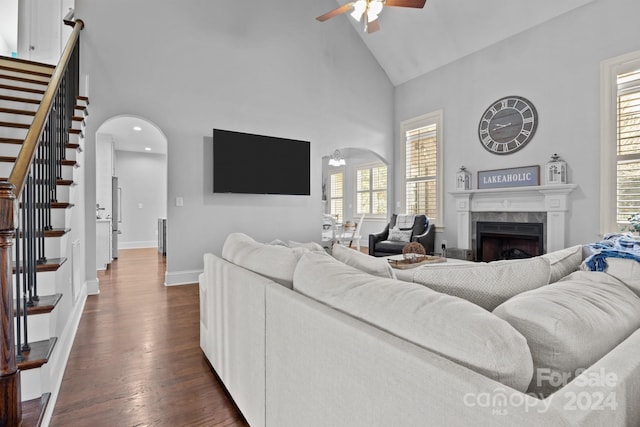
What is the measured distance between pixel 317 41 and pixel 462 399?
20.2ft

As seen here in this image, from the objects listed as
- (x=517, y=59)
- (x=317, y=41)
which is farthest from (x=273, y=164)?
(x=517, y=59)

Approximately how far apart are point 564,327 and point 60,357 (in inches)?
103

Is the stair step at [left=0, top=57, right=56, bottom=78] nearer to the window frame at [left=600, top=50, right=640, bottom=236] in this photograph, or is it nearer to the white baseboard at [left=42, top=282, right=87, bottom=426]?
the white baseboard at [left=42, top=282, right=87, bottom=426]

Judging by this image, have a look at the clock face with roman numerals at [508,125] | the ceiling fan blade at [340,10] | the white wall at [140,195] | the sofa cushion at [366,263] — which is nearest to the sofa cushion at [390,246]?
the clock face with roman numerals at [508,125]

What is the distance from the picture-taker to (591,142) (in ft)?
14.0

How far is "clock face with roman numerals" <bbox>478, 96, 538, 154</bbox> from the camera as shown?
4.86m

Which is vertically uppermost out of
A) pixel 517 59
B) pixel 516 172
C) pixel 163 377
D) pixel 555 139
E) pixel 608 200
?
pixel 517 59

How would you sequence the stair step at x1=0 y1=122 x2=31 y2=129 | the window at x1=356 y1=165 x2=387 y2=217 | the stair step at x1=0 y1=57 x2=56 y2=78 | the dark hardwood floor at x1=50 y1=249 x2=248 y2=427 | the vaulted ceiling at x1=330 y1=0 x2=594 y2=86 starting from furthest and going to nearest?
the window at x1=356 y1=165 x2=387 y2=217 → the vaulted ceiling at x1=330 y1=0 x2=594 y2=86 → the stair step at x1=0 y1=57 x2=56 y2=78 → the stair step at x1=0 y1=122 x2=31 y2=129 → the dark hardwood floor at x1=50 y1=249 x2=248 y2=427

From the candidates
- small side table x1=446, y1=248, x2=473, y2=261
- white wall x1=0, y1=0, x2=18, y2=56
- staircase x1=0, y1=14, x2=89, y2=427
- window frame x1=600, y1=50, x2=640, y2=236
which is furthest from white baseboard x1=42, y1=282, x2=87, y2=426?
white wall x1=0, y1=0, x2=18, y2=56

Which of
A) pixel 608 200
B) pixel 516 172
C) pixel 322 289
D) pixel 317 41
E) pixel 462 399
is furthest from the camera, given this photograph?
pixel 317 41

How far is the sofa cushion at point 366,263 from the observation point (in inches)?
50.9

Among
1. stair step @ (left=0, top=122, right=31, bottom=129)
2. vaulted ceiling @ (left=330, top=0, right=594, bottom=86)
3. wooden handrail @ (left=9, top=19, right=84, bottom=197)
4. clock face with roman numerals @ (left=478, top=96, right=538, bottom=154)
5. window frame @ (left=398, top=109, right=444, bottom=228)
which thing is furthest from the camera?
window frame @ (left=398, top=109, right=444, bottom=228)

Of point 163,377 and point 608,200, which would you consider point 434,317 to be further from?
point 608,200

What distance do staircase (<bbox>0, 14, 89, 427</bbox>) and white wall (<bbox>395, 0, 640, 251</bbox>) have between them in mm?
5389
